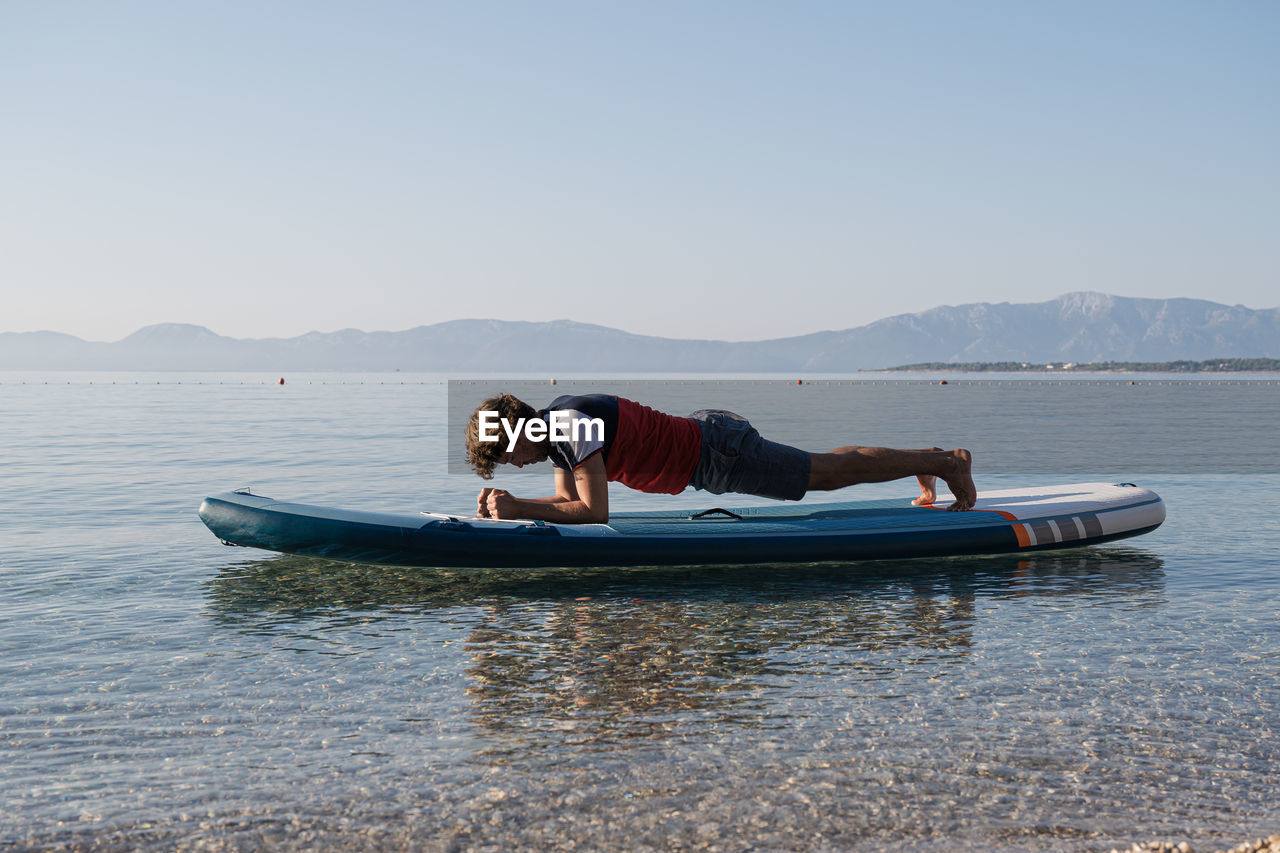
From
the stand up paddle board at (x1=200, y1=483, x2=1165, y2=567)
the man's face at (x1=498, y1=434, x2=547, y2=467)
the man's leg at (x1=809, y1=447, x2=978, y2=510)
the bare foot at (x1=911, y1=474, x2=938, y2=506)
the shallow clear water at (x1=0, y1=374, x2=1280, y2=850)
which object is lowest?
the shallow clear water at (x1=0, y1=374, x2=1280, y2=850)

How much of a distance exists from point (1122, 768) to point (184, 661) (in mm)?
5284

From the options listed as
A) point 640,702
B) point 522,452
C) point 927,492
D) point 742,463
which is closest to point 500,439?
point 522,452

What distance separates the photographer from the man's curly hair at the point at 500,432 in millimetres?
7387

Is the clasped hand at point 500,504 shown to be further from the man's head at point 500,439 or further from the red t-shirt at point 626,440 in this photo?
the man's head at point 500,439

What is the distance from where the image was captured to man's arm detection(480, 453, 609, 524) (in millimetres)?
7734

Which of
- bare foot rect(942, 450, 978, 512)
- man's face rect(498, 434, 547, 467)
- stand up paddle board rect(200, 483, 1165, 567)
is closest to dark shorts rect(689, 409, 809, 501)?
stand up paddle board rect(200, 483, 1165, 567)

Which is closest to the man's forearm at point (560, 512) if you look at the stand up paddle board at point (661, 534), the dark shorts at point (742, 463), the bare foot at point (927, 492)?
the stand up paddle board at point (661, 534)

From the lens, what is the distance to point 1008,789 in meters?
4.36

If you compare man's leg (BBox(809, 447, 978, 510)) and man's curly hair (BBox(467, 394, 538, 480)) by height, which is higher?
man's curly hair (BBox(467, 394, 538, 480))

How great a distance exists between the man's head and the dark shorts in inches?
54.9

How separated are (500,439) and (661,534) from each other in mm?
1865

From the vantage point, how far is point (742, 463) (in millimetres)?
8094

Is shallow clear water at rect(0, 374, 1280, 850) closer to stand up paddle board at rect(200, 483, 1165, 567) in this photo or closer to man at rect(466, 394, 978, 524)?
stand up paddle board at rect(200, 483, 1165, 567)

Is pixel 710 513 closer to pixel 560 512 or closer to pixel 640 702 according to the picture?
pixel 560 512
